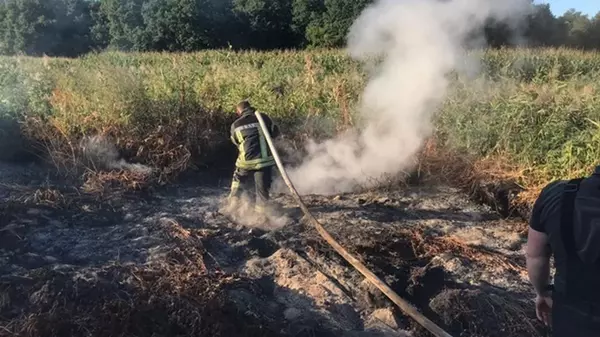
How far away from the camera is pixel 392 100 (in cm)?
855

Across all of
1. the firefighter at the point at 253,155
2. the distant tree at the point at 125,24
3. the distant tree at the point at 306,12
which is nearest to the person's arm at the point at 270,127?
the firefighter at the point at 253,155

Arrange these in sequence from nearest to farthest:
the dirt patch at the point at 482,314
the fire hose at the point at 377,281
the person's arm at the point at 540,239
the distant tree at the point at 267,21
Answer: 1. the person's arm at the point at 540,239
2. the fire hose at the point at 377,281
3. the dirt patch at the point at 482,314
4. the distant tree at the point at 267,21

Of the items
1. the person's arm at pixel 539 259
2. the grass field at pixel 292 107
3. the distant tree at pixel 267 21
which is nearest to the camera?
the person's arm at pixel 539 259

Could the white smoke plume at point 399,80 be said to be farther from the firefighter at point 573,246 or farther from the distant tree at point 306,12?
the firefighter at point 573,246

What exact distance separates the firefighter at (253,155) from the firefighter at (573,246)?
181 inches

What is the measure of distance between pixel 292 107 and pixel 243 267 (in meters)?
4.58

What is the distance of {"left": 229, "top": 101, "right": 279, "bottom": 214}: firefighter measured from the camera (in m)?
6.87

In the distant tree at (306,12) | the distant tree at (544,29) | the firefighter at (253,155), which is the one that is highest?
the distant tree at (306,12)

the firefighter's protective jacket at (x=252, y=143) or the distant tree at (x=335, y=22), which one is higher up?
the distant tree at (x=335, y=22)

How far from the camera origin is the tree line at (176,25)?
41.2ft

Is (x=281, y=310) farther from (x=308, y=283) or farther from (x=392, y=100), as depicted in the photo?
(x=392, y=100)

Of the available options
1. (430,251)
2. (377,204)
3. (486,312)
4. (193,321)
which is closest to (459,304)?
(486,312)

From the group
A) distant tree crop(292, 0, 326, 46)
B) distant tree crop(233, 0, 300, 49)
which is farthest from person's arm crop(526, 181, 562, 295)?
distant tree crop(233, 0, 300, 49)

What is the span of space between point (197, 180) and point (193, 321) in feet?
15.6
